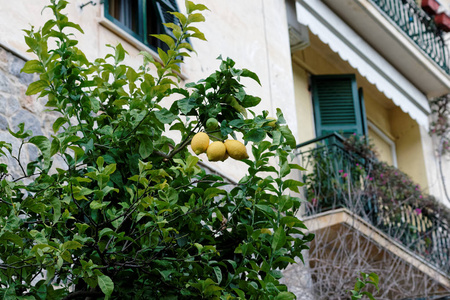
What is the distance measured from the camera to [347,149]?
10914mm

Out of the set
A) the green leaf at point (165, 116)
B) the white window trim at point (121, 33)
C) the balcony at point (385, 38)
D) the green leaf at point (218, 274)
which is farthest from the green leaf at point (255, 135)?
the balcony at point (385, 38)

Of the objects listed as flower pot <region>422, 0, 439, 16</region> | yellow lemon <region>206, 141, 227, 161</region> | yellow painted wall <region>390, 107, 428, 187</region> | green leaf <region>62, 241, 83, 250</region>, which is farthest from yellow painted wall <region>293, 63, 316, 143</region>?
green leaf <region>62, 241, 83, 250</region>

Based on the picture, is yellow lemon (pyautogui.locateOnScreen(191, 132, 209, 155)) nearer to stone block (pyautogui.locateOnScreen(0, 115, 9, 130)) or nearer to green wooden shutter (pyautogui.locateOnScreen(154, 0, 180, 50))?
stone block (pyautogui.locateOnScreen(0, 115, 9, 130))

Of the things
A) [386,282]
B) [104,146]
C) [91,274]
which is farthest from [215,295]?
[386,282]

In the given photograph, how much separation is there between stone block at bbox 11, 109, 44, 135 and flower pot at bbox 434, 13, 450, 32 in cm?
1035

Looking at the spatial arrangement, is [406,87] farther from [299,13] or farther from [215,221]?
[215,221]

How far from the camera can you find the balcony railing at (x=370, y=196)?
10148mm

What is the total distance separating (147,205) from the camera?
3689 millimetres

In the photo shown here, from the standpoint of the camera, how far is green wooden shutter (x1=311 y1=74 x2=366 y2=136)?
1200cm

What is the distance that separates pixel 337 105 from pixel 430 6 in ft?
12.5

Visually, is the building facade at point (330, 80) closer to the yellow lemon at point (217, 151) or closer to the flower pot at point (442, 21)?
the flower pot at point (442, 21)

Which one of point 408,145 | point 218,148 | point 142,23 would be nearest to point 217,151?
point 218,148

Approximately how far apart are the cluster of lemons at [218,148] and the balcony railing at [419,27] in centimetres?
956

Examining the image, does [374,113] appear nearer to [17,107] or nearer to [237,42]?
[237,42]
